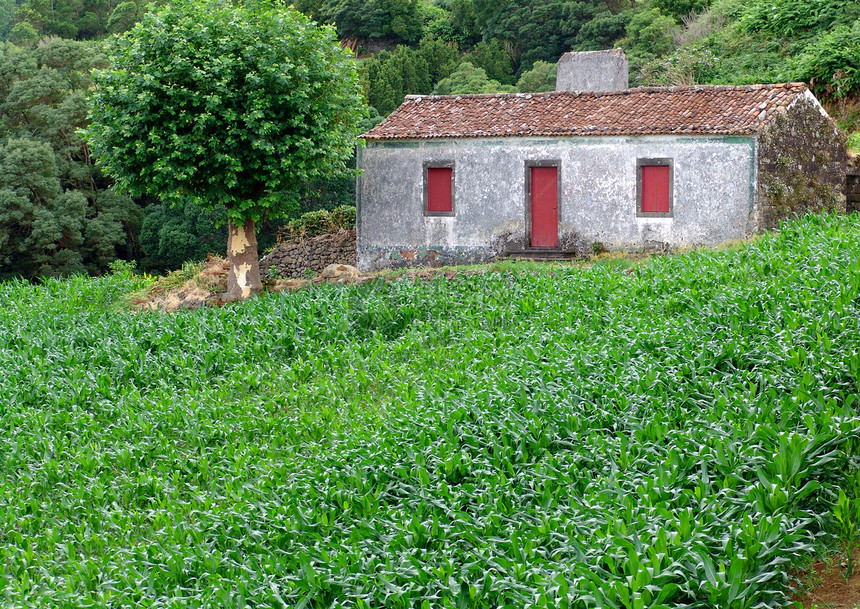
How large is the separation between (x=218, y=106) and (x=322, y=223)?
28.2 feet

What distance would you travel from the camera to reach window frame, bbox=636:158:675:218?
21156 millimetres

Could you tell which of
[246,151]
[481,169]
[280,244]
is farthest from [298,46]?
[280,244]

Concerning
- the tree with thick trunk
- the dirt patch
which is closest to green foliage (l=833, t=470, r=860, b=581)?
the dirt patch

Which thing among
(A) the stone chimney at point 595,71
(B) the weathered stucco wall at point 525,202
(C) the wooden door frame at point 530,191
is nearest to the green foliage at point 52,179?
(B) the weathered stucco wall at point 525,202

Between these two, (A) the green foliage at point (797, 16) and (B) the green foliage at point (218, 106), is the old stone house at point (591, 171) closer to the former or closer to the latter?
(B) the green foliage at point (218, 106)

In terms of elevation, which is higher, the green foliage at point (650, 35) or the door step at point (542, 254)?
the green foliage at point (650, 35)

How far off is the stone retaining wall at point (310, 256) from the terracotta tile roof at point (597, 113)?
3435mm

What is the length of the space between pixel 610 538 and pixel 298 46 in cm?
Answer: 1579

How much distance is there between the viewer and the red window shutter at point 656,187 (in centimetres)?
2130

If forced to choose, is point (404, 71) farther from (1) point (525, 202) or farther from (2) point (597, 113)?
(1) point (525, 202)

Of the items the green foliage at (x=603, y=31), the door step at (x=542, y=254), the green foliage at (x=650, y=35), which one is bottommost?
the door step at (x=542, y=254)

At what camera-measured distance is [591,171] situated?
22.0 meters

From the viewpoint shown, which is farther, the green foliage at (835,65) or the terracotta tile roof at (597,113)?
the green foliage at (835,65)

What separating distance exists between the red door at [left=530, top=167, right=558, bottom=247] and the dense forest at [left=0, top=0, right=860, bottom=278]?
19.6 ft
